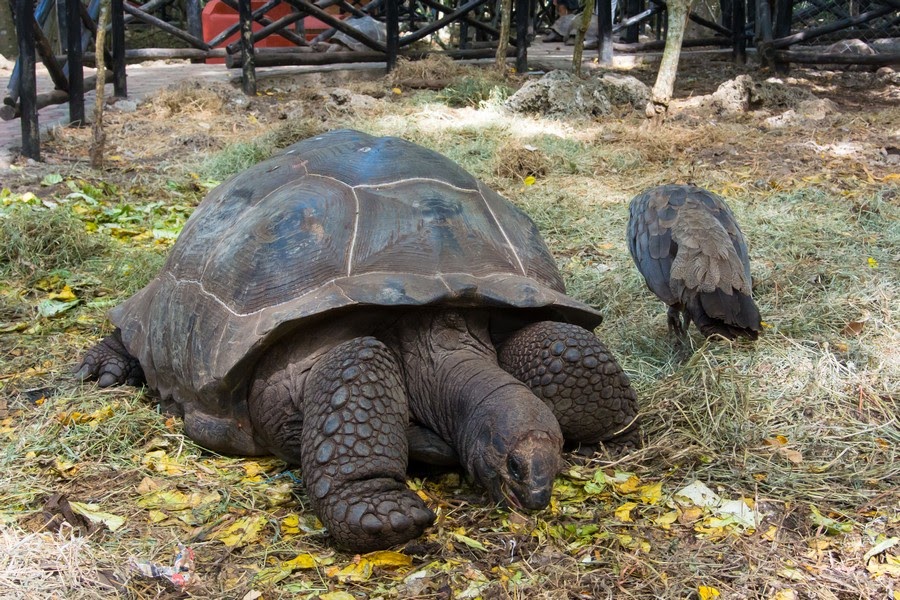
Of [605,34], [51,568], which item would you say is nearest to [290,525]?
[51,568]

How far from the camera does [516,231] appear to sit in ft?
10.9

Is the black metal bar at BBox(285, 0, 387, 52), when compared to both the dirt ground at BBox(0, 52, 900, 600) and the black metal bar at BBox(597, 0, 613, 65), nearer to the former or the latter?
the black metal bar at BBox(597, 0, 613, 65)

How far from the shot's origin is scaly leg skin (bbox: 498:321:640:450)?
9.48 feet

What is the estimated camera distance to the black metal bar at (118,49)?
9820 millimetres

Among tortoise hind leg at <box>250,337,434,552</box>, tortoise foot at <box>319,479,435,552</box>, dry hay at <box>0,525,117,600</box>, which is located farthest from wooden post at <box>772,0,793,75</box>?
dry hay at <box>0,525,117,600</box>

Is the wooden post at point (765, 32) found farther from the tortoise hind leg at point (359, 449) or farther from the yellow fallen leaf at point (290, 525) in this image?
the yellow fallen leaf at point (290, 525)

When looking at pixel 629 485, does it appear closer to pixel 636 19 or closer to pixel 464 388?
pixel 464 388

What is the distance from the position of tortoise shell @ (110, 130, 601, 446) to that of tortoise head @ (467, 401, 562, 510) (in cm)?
48

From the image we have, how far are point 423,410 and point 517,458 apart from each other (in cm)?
53

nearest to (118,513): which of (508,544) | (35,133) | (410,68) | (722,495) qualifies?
(508,544)

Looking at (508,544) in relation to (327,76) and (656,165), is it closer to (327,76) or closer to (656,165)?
(656,165)

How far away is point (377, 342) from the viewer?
2.77 m

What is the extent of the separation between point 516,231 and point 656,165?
13.7ft

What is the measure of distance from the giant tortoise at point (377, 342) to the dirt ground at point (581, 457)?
163 millimetres
